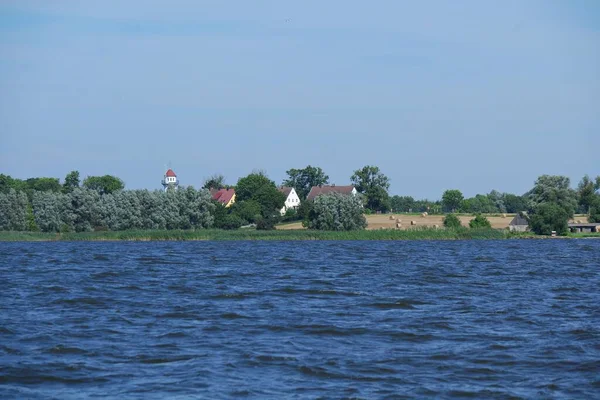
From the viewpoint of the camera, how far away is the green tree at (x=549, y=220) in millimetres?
95062

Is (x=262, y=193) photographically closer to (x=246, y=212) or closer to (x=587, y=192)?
(x=246, y=212)

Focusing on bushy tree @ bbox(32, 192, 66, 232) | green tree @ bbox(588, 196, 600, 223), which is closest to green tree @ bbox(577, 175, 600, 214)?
green tree @ bbox(588, 196, 600, 223)

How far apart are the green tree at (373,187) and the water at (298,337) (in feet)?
385

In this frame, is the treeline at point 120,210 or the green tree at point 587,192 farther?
the green tree at point 587,192

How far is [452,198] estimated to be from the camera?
188125mm

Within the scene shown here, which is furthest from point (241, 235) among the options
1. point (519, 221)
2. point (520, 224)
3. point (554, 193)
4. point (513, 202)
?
point (513, 202)

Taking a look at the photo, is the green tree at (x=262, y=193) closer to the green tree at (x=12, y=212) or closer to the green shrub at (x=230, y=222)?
the green shrub at (x=230, y=222)

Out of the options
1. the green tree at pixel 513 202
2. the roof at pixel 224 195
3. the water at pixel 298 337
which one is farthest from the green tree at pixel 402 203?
the water at pixel 298 337

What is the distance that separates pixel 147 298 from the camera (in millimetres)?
25562

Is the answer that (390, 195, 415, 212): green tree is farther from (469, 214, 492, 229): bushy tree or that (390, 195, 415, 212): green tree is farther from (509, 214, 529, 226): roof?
(469, 214, 492, 229): bushy tree

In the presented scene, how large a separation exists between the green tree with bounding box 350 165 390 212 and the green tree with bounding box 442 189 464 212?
38359 millimetres

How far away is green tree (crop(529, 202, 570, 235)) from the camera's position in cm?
9506

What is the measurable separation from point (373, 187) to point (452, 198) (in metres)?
40.6

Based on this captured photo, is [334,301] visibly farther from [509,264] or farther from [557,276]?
[509,264]
